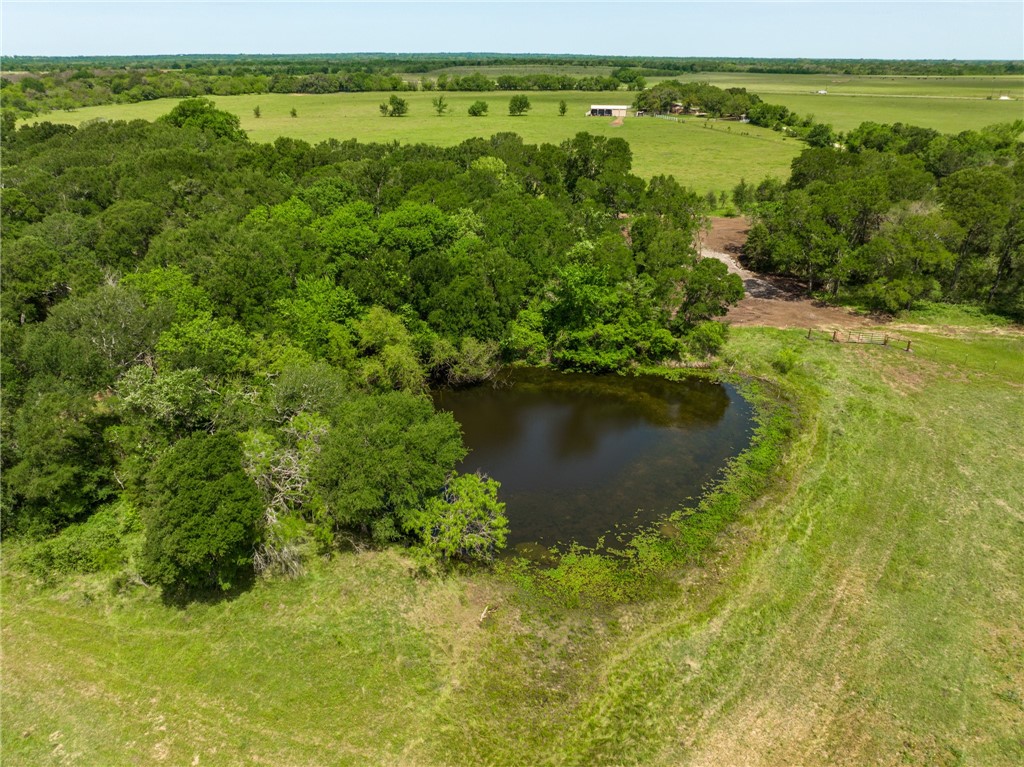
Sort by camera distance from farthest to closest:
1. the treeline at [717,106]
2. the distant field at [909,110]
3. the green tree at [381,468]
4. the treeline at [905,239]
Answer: the treeline at [717,106] < the distant field at [909,110] < the treeline at [905,239] < the green tree at [381,468]

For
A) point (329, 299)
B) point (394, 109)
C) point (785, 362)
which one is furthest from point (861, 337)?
point (394, 109)

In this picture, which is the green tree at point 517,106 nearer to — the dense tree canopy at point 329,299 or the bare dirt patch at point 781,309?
the dense tree canopy at point 329,299

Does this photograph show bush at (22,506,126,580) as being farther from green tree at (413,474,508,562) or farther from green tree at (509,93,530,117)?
green tree at (509,93,530,117)

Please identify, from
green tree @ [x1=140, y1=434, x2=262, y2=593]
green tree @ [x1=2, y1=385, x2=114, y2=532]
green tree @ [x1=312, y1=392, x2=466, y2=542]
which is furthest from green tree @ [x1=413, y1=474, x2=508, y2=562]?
green tree @ [x1=2, y1=385, x2=114, y2=532]

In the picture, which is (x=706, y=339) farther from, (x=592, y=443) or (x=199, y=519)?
(x=199, y=519)

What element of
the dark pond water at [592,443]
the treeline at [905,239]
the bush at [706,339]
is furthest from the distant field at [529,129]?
the dark pond water at [592,443]

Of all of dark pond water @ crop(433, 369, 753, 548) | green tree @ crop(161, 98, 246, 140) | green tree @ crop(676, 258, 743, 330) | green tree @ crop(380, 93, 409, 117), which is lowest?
dark pond water @ crop(433, 369, 753, 548)

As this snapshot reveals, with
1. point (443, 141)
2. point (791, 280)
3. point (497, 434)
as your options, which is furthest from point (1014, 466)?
point (443, 141)
